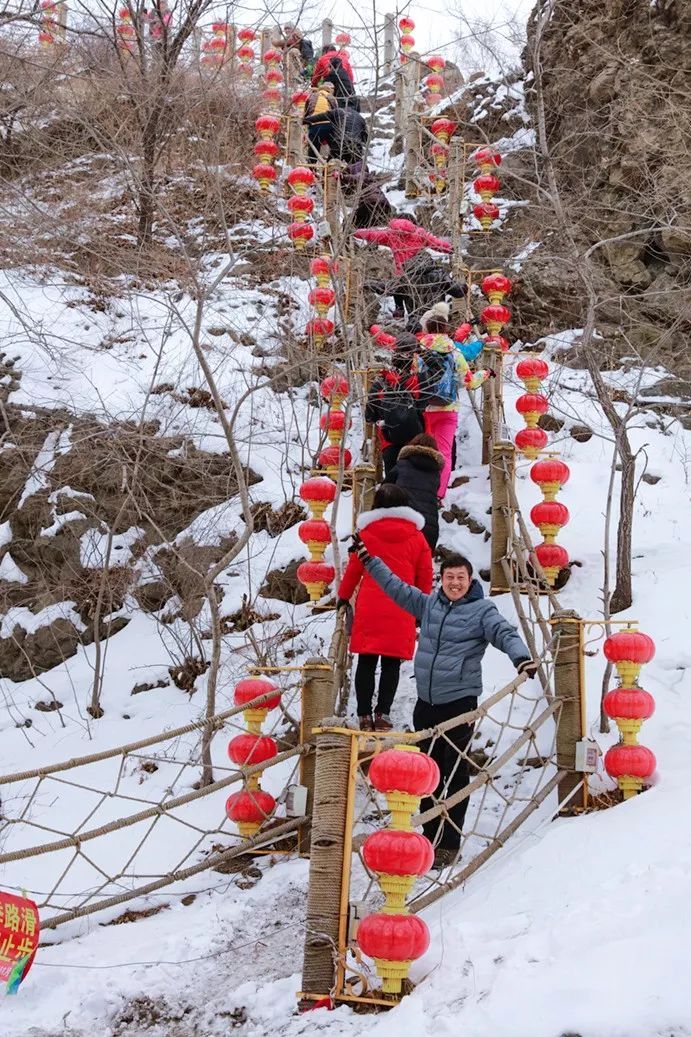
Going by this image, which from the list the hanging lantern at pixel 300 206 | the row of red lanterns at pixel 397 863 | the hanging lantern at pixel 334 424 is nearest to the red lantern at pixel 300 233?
the hanging lantern at pixel 300 206

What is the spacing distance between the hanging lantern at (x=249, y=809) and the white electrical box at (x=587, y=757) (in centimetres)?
183

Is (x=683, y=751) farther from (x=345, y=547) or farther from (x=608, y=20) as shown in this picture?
(x=608, y=20)

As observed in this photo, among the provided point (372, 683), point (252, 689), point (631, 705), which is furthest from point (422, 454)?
point (631, 705)

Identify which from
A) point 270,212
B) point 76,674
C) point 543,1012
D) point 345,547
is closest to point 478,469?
point 345,547

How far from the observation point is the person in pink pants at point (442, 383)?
8.26 metres

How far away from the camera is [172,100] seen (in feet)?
37.2

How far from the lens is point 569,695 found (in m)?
5.44

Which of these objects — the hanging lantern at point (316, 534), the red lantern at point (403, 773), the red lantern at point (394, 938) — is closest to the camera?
the red lantern at point (394, 938)

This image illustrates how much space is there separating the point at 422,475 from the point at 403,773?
397 cm

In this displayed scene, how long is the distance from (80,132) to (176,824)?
314 inches

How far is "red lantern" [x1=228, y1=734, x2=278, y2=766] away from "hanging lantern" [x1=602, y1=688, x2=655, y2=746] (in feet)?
6.75

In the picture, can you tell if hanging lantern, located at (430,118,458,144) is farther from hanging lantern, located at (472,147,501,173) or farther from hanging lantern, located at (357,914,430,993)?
hanging lantern, located at (357,914,430,993)

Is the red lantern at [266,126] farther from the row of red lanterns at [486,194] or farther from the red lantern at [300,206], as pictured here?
the row of red lanterns at [486,194]

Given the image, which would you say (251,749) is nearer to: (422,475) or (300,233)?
(422,475)
